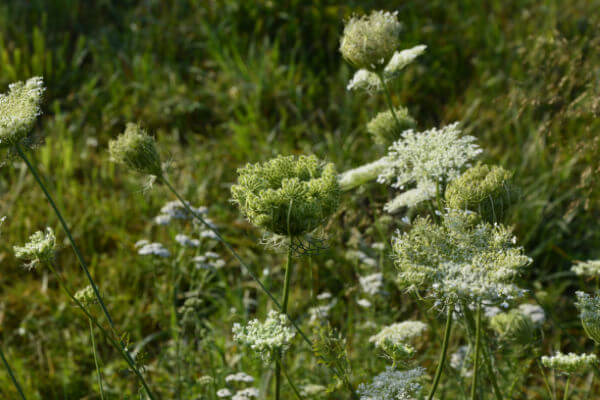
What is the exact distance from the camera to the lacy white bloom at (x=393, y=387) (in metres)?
1.50

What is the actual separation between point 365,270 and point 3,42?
3.79 meters

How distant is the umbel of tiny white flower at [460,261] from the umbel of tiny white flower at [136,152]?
86cm

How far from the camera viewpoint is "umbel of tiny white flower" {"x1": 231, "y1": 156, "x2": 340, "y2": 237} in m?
1.41

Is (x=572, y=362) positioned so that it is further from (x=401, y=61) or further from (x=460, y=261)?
(x=401, y=61)

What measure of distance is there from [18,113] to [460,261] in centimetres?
119

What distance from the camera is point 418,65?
177 inches

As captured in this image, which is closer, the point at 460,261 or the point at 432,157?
the point at 460,261

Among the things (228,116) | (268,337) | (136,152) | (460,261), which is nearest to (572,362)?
(460,261)

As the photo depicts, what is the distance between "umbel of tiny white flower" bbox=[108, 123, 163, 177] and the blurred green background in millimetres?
1095

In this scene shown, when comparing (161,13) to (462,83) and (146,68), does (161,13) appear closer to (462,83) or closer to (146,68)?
(146,68)

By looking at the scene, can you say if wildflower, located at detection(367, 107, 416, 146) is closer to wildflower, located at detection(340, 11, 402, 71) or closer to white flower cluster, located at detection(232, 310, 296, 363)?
wildflower, located at detection(340, 11, 402, 71)

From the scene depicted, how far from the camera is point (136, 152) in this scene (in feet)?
5.77

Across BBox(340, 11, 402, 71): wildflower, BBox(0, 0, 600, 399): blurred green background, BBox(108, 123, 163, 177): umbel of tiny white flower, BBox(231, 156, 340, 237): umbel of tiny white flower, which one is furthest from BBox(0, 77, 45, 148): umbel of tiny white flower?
BBox(0, 0, 600, 399): blurred green background

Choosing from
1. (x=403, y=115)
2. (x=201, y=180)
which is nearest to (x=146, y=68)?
(x=201, y=180)
